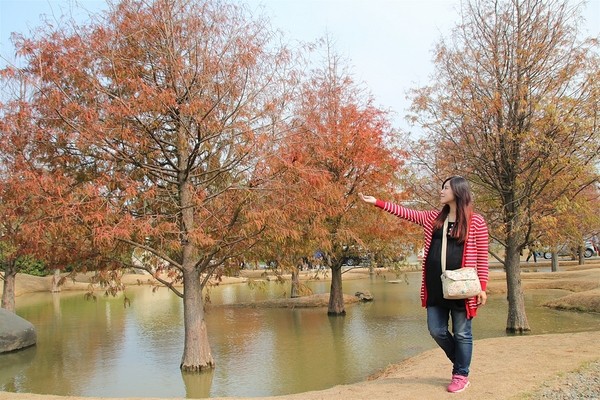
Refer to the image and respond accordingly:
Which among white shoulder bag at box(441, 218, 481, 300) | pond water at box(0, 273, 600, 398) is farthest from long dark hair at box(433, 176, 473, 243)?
pond water at box(0, 273, 600, 398)

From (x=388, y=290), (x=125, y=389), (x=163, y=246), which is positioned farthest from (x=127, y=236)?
(x=388, y=290)

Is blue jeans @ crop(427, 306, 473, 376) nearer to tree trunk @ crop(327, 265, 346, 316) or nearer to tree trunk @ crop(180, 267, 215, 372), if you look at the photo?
tree trunk @ crop(180, 267, 215, 372)

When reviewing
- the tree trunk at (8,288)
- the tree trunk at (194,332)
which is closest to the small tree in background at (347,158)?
the tree trunk at (194,332)

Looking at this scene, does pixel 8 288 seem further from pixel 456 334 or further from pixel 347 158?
pixel 456 334

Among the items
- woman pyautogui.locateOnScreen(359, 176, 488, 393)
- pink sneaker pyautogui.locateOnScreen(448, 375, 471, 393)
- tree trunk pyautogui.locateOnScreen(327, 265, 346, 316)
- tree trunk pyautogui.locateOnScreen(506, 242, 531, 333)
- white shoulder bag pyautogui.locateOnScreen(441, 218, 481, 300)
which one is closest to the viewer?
white shoulder bag pyautogui.locateOnScreen(441, 218, 481, 300)

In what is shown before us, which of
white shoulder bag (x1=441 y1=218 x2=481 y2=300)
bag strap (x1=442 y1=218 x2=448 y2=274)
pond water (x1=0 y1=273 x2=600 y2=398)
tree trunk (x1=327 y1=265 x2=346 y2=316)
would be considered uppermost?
bag strap (x1=442 y1=218 x2=448 y2=274)

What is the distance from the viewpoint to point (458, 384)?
543cm

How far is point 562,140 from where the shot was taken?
12266 millimetres

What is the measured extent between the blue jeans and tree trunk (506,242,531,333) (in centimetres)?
885

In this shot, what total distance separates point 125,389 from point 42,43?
21.0ft

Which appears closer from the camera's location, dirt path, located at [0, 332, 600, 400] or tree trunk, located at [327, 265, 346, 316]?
dirt path, located at [0, 332, 600, 400]

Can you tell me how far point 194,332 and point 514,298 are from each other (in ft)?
26.4

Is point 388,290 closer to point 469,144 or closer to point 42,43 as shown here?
point 469,144

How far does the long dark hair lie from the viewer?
206 inches
